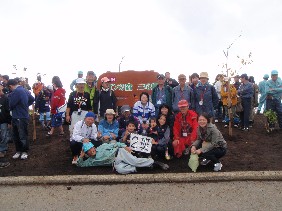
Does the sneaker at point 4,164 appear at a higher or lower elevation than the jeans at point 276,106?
lower

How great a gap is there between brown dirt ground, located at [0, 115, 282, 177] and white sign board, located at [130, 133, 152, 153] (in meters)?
0.50

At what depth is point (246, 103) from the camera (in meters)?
11.6

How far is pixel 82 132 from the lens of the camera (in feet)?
26.6

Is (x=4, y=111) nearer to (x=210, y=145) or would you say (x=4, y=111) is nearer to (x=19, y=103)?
(x=19, y=103)

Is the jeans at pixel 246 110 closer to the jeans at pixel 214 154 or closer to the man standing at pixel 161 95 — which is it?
the man standing at pixel 161 95

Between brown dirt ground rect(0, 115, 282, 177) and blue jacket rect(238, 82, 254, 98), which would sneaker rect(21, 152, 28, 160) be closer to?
brown dirt ground rect(0, 115, 282, 177)

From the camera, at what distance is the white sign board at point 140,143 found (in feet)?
25.8

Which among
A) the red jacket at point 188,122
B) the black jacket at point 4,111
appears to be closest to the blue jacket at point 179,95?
the red jacket at point 188,122

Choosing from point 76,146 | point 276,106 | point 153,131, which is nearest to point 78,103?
point 76,146

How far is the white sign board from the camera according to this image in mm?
7852

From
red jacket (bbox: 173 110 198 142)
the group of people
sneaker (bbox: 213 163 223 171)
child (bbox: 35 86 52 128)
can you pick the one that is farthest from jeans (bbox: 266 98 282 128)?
child (bbox: 35 86 52 128)

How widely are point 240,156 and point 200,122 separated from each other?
1781mm

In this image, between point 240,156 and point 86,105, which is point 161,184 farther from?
point 86,105

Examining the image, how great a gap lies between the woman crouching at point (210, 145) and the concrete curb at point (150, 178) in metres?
0.55
